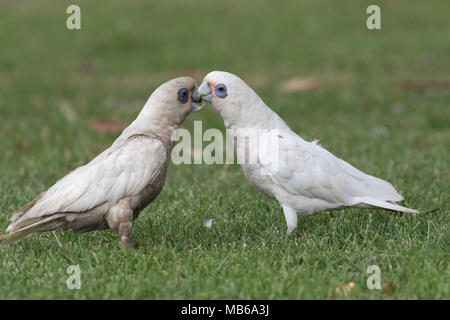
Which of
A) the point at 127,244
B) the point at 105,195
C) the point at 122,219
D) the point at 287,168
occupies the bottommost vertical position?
the point at 127,244

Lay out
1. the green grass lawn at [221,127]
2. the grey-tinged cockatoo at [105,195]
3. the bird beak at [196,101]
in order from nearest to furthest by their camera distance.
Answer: the green grass lawn at [221,127] < the grey-tinged cockatoo at [105,195] < the bird beak at [196,101]

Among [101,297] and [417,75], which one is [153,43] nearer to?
[417,75]

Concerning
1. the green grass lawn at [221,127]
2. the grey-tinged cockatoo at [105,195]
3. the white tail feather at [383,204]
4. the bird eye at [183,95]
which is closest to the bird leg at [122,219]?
the grey-tinged cockatoo at [105,195]

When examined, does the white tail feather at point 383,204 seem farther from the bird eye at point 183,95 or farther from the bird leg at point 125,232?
the bird leg at point 125,232

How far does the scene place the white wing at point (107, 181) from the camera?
158 inches

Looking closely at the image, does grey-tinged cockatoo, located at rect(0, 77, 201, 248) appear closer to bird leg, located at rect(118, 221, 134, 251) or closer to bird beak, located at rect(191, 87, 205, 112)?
bird leg, located at rect(118, 221, 134, 251)

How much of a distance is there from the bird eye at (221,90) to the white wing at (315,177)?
1.48 ft

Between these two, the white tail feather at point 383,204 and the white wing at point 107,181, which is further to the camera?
the white tail feather at point 383,204

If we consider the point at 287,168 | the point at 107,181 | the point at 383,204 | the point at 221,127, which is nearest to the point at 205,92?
the point at 287,168

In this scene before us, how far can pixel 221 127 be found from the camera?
824 centimetres

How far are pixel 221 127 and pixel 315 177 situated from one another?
4.01 metres

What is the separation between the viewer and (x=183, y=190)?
5746mm

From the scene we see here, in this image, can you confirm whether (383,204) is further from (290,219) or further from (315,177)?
(290,219)
